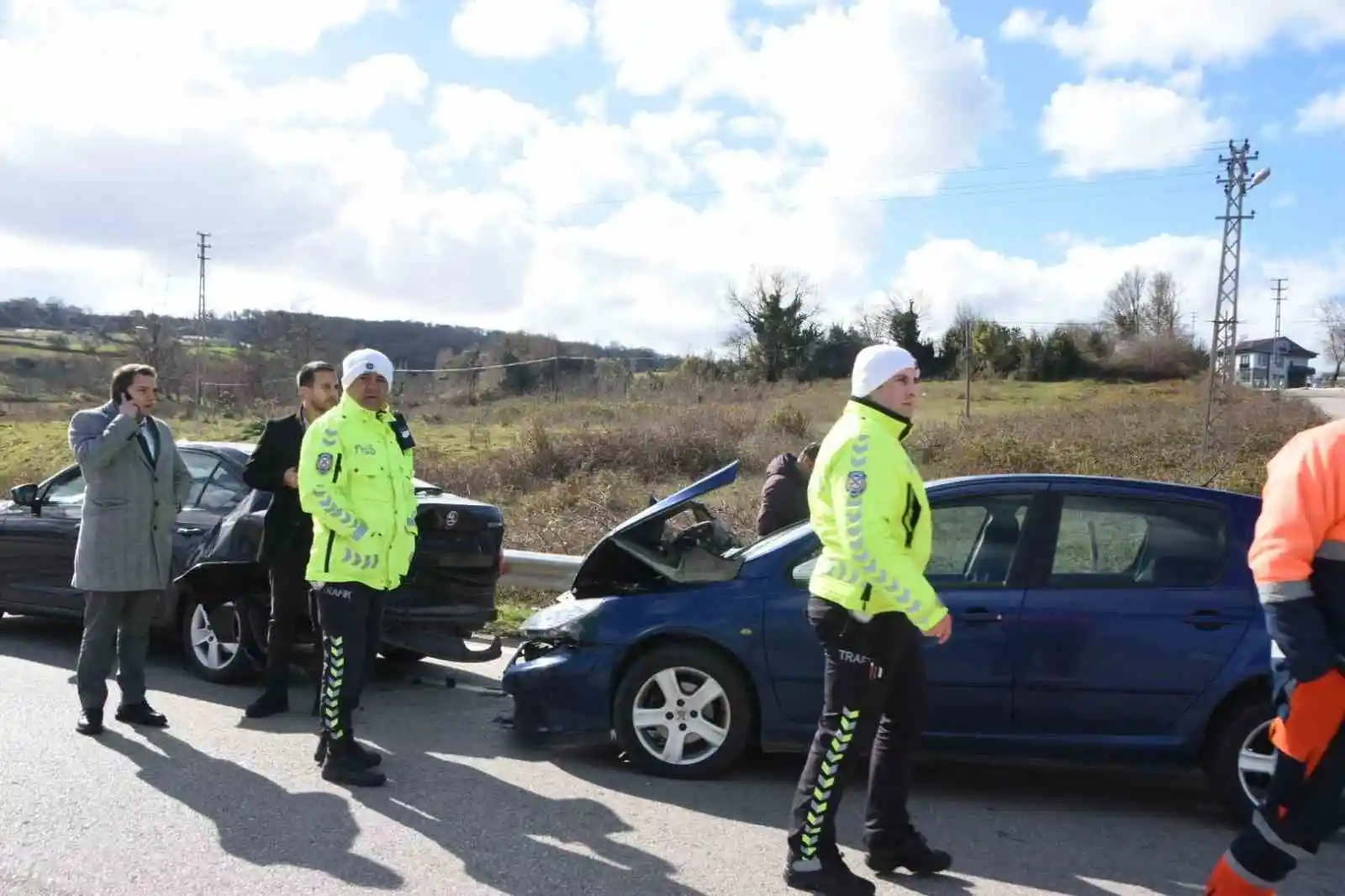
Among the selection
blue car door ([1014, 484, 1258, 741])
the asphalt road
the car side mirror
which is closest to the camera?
the asphalt road

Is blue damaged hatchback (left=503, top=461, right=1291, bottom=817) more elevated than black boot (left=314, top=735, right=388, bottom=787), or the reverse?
blue damaged hatchback (left=503, top=461, right=1291, bottom=817)

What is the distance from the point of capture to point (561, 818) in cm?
473

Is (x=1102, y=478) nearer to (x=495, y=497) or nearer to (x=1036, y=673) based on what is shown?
(x=1036, y=673)

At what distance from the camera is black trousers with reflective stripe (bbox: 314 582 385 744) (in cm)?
507

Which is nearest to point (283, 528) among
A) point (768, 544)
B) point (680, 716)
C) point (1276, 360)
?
point (680, 716)

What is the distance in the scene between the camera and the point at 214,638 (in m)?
7.03

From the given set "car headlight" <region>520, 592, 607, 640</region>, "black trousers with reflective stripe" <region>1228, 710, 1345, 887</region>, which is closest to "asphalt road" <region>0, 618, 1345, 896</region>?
"car headlight" <region>520, 592, 607, 640</region>

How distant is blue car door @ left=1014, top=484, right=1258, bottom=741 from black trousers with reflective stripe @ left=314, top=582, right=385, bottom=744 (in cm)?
288

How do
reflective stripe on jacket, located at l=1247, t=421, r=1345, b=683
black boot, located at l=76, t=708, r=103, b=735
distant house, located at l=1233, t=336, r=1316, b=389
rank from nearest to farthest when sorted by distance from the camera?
reflective stripe on jacket, located at l=1247, t=421, r=1345, b=683
black boot, located at l=76, t=708, r=103, b=735
distant house, located at l=1233, t=336, r=1316, b=389

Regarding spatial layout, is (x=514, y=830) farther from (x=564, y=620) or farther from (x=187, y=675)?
(x=187, y=675)

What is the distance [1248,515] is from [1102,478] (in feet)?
2.04

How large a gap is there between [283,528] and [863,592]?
3.71 metres

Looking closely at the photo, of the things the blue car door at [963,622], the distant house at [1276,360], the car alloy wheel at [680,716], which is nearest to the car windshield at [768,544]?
the blue car door at [963,622]

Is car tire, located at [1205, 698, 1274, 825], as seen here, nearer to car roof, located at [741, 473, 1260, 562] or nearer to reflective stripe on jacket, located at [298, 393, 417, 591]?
car roof, located at [741, 473, 1260, 562]
